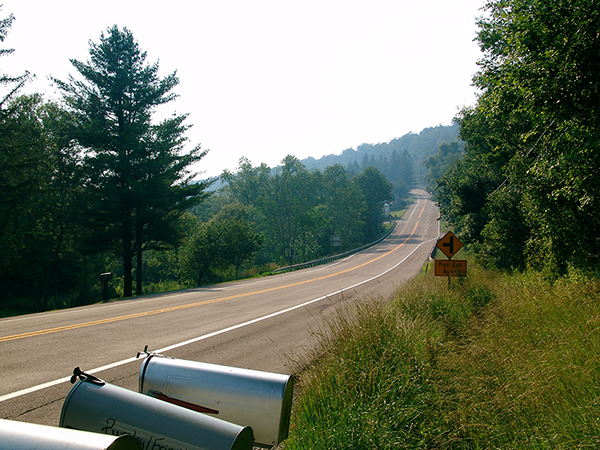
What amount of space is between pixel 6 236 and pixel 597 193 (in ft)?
94.4

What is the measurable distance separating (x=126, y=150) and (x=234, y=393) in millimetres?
25394

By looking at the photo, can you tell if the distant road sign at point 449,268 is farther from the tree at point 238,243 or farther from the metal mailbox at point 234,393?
the tree at point 238,243

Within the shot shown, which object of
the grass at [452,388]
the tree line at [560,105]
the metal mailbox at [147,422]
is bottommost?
the grass at [452,388]

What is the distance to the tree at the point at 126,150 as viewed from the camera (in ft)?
78.8

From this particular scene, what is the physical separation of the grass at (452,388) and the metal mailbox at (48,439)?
197 centimetres

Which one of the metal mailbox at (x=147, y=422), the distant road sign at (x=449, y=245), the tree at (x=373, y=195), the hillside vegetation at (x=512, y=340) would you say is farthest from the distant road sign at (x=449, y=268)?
the tree at (x=373, y=195)

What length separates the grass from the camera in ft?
10.7

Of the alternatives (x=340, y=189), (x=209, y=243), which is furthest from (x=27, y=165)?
(x=340, y=189)

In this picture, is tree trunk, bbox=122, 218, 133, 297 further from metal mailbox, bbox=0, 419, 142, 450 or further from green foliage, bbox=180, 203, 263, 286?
metal mailbox, bbox=0, 419, 142, 450

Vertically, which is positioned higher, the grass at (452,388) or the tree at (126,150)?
the tree at (126,150)

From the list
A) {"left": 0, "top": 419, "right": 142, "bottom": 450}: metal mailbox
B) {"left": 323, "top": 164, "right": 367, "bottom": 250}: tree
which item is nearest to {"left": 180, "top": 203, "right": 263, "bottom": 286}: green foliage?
{"left": 0, "top": 419, "right": 142, "bottom": 450}: metal mailbox

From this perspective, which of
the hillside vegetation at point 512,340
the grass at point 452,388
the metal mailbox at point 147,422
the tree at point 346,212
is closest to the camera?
the metal mailbox at point 147,422

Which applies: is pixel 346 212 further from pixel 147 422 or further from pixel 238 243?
pixel 147 422

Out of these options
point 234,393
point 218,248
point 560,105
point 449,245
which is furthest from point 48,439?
point 218,248
